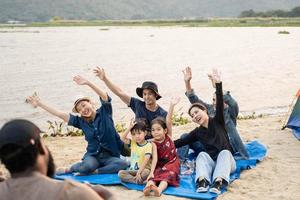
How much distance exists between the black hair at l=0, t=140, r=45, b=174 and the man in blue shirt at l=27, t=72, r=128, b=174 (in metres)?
4.16

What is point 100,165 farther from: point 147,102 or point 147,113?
point 147,102

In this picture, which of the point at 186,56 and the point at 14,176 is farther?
the point at 186,56

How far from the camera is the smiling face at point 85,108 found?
6944 millimetres

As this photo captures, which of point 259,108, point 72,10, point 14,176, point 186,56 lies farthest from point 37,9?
point 14,176

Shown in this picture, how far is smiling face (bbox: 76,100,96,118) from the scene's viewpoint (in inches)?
273

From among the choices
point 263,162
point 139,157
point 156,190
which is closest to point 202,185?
point 156,190

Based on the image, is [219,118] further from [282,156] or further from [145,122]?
[282,156]

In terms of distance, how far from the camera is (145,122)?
738 centimetres

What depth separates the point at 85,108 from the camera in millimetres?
6977

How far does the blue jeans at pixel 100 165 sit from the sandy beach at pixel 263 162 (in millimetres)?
473

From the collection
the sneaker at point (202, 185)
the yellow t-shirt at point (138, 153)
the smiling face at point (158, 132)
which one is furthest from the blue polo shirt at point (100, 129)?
the sneaker at point (202, 185)

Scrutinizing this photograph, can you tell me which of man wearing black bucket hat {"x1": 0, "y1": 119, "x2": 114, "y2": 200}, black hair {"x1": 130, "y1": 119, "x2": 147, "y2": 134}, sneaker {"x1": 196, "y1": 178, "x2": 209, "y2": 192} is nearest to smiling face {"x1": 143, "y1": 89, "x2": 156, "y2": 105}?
black hair {"x1": 130, "y1": 119, "x2": 147, "y2": 134}

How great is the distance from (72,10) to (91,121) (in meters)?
181

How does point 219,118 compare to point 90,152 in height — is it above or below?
above
